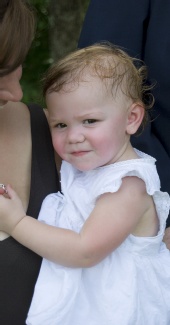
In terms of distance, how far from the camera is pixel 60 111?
278 centimetres

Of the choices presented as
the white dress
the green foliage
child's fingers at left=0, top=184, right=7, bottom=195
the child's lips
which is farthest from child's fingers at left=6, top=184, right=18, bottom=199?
the green foliage

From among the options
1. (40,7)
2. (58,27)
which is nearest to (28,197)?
(58,27)

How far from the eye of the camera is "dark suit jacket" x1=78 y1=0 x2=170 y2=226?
3.21 meters

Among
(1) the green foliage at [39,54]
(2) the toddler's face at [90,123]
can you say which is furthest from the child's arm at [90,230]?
(1) the green foliage at [39,54]

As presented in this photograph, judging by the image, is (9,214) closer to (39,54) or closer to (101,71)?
(101,71)

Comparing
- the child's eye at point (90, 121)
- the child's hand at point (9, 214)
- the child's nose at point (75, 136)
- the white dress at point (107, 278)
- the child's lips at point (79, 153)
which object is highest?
the child's eye at point (90, 121)

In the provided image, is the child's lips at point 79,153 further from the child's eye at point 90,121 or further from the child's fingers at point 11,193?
the child's fingers at point 11,193

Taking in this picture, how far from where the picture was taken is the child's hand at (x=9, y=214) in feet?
8.93

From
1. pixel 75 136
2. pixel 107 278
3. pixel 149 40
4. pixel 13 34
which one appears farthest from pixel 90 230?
pixel 149 40

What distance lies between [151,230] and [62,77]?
65cm

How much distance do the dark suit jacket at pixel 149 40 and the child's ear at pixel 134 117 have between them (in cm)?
37

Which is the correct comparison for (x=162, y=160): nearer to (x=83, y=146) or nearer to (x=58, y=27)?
(x=83, y=146)

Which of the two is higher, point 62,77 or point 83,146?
point 62,77

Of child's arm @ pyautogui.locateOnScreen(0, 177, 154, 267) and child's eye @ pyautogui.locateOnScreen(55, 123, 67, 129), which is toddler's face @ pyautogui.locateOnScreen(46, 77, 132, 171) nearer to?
child's eye @ pyautogui.locateOnScreen(55, 123, 67, 129)
